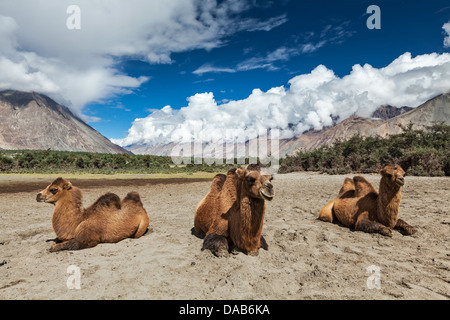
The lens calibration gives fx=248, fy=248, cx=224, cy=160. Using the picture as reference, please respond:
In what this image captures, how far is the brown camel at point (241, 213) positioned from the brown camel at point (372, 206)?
283 centimetres

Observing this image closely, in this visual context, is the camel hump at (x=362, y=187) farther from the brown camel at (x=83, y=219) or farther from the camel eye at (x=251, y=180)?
the brown camel at (x=83, y=219)

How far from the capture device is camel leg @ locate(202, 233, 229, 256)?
4.23 meters

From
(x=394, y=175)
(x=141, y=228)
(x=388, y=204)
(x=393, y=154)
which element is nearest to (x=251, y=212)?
(x=141, y=228)

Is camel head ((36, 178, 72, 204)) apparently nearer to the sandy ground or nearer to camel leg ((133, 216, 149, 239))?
the sandy ground

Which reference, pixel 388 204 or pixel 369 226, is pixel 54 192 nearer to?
pixel 369 226

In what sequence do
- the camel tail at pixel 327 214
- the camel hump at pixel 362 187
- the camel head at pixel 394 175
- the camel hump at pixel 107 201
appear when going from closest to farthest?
the camel head at pixel 394 175 → the camel hump at pixel 107 201 → the camel hump at pixel 362 187 → the camel tail at pixel 327 214

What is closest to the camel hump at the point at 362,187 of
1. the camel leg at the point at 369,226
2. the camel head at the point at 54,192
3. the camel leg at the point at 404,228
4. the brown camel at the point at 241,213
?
the camel leg at the point at 369,226

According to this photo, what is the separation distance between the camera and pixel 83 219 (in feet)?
16.5

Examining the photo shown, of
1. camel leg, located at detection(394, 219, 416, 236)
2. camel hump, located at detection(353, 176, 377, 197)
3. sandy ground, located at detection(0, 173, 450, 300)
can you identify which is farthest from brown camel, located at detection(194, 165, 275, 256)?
camel hump, located at detection(353, 176, 377, 197)

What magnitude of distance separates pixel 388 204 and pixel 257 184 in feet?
11.7

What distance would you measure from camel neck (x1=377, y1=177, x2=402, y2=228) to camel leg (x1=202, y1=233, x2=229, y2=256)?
3635 mm

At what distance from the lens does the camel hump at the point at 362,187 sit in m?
6.31
